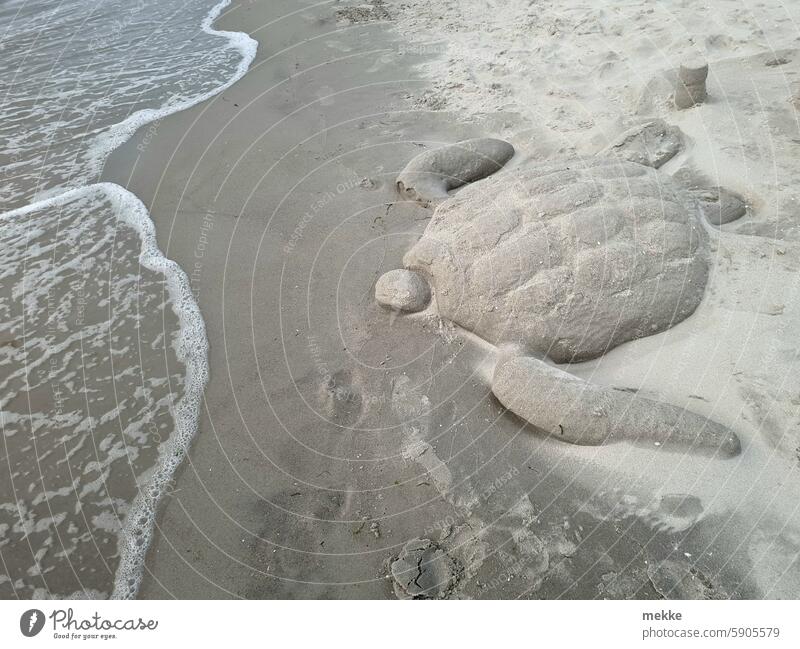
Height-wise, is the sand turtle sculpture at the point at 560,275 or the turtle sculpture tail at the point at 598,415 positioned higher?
the sand turtle sculpture at the point at 560,275

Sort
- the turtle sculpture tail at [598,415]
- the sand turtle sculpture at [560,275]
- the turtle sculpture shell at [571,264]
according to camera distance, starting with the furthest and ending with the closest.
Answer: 1. the turtle sculpture shell at [571,264]
2. the sand turtle sculpture at [560,275]
3. the turtle sculpture tail at [598,415]

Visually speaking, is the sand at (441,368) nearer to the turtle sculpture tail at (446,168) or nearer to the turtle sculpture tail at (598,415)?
the turtle sculpture tail at (598,415)

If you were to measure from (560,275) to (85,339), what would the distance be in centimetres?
340

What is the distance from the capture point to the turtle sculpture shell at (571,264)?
3.58m

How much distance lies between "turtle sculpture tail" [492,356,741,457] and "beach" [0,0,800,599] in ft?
0.23

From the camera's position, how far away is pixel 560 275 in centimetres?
361

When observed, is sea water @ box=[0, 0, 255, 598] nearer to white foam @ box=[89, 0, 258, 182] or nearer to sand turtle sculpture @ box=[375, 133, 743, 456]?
white foam @ box=[89, 0, 258, 182]

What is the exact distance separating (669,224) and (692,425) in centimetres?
142

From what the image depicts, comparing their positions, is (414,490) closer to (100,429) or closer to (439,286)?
(439,286)
